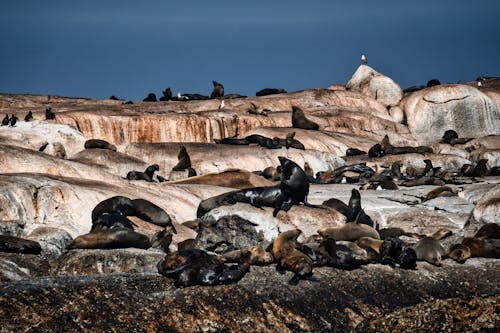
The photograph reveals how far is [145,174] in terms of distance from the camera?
83.3ft

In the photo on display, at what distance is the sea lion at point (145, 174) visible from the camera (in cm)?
2452

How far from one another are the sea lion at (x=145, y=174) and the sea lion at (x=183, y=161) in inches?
27.5

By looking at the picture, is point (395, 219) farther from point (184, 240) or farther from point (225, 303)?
point (225, 303)

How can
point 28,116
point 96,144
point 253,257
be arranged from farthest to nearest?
point 28,116
point 96,144
point 253,257

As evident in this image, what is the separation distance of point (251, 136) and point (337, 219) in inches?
571

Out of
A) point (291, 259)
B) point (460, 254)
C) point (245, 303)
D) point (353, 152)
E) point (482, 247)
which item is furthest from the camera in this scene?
point (353, 152)

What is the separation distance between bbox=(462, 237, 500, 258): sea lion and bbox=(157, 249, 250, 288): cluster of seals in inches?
179

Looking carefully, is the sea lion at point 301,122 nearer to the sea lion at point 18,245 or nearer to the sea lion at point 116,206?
the sea lion at point 116,206

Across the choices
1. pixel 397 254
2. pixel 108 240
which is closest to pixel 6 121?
pixel 108 240

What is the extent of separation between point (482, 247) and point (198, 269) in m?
5.56

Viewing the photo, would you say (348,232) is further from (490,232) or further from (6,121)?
(6,121)

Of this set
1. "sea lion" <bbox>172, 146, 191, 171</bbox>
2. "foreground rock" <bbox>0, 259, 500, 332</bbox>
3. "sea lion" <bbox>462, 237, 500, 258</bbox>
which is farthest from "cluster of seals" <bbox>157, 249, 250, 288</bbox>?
"sea lion" <bbox>172, 146, 191, 171</bbox>

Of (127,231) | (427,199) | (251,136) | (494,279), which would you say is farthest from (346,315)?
(251,136)

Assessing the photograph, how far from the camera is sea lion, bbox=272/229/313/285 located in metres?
11.6
